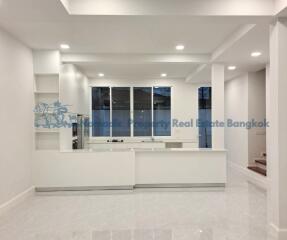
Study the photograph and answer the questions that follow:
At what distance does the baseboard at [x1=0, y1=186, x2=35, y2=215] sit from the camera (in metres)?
4.00

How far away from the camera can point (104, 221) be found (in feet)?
12.2

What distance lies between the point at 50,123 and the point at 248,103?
495 cm

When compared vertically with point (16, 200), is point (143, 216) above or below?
below

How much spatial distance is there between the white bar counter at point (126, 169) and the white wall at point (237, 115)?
1.97 meters

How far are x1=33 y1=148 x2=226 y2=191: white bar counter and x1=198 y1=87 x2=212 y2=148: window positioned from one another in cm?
330

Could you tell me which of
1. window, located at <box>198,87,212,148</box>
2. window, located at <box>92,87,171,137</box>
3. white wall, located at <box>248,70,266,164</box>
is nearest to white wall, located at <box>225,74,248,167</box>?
white wall, located at <box>248,70,266,164</box>

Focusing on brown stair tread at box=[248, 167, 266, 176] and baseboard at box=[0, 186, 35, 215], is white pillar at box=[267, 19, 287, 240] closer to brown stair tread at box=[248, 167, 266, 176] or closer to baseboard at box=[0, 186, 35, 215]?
brown stair tread at box=[248, 167, 266, 176]

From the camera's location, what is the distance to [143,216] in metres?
3.91

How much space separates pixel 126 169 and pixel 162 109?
3642 millimetres

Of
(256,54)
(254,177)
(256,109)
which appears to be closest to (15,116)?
(256,54)

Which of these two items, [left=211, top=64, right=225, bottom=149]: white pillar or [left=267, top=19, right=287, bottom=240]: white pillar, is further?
[left=211, top=64, right=225, bottom=149]: white pillar

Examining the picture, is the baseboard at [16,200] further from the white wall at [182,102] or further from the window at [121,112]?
the white wall at [182,102]

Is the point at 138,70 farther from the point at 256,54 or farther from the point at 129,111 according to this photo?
the point at 256,54

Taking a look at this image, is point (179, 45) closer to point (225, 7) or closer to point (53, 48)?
point (225, 7)
